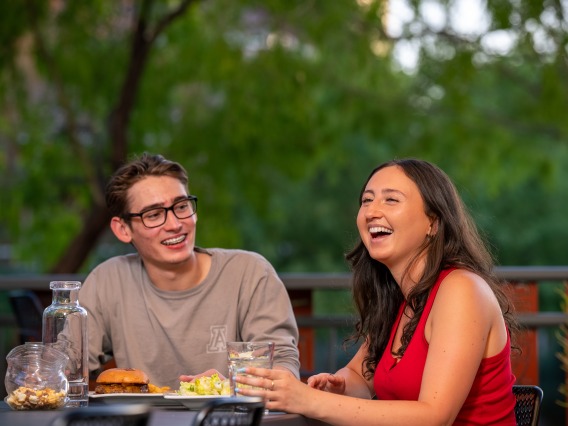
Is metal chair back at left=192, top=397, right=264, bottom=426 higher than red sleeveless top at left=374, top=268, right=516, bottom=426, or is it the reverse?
metal chair back at left=192, top=397, right=264, bottom=426

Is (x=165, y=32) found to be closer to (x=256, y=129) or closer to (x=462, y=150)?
(x=256, y=129)

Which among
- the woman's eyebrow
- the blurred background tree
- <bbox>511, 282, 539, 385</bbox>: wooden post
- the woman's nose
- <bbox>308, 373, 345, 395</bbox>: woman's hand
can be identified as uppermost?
A: the blurred background tree

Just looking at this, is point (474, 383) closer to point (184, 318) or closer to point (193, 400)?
point (193, 400)

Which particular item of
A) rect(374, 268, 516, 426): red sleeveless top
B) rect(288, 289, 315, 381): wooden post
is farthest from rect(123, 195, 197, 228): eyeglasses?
rect(288, 289, 315, 381): wooden post

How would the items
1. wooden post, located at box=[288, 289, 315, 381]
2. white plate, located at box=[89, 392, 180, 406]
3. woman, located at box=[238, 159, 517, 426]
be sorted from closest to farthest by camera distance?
woman, located at box=[238, 159, 517, 426] → white plate, located at box=[89, 392, 180, 406] → wooden post, located at box=[288, 289, 315, 381]

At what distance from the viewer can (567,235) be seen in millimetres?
19641

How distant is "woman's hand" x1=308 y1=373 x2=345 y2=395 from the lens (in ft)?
9.53

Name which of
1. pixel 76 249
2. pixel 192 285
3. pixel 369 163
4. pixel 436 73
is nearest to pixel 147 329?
pixel 192 285

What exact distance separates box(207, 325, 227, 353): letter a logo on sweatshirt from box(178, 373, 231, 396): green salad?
63 cm

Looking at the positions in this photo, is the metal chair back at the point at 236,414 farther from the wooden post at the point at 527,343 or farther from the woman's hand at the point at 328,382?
the wooden post at the point at 527,343

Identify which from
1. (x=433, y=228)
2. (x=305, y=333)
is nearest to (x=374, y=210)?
(x=433, y=228)

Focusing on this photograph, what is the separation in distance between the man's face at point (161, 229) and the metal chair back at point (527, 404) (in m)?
1.12

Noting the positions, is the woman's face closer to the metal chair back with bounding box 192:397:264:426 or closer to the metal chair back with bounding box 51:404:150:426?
the metal chair back with bounding box 192:397:264:426

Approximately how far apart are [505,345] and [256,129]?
701cm
